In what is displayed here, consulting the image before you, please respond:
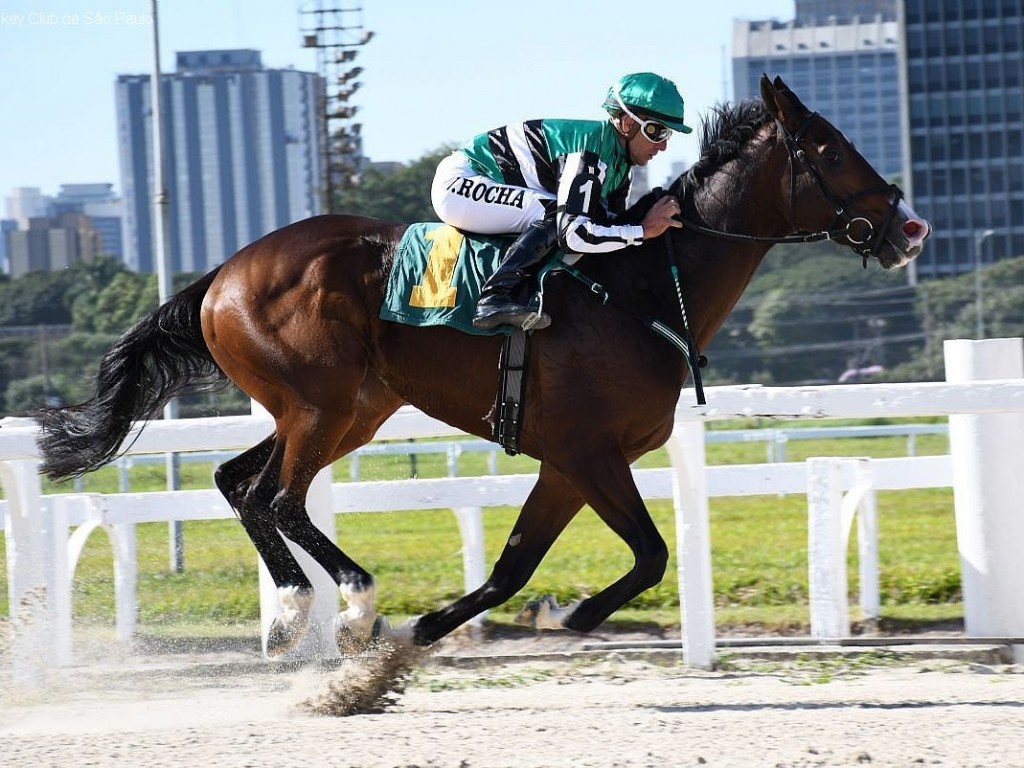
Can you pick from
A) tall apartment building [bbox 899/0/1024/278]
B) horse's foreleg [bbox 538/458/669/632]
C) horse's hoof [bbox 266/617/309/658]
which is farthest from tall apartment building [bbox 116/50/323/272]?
horse's foreleg [bbox 538/458/669/632]

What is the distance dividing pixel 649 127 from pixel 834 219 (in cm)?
71

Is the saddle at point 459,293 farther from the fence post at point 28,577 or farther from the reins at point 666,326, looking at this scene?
the fence post at point 28,577

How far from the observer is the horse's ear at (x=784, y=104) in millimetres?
5133

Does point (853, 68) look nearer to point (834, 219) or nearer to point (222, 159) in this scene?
point (222, 159)

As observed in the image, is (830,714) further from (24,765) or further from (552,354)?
(24,765)

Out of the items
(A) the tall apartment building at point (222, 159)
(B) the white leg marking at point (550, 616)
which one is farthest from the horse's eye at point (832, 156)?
(A) the tall apartment building at point (222, 159)

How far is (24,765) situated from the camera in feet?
13.8

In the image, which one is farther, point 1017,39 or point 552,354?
point 1017,39

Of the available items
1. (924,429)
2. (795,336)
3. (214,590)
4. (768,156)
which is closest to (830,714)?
(768,156)

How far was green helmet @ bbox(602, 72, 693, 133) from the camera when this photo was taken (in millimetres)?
5094

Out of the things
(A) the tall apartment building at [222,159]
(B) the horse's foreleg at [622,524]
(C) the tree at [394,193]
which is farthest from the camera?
(A) the tall apartment building at [222,159]

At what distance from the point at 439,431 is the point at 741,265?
1398mm

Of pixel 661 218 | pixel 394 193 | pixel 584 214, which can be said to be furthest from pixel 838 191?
pixel 394 193

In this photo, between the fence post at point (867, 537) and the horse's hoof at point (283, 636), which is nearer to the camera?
the horse's hoof at point (283, 636)
